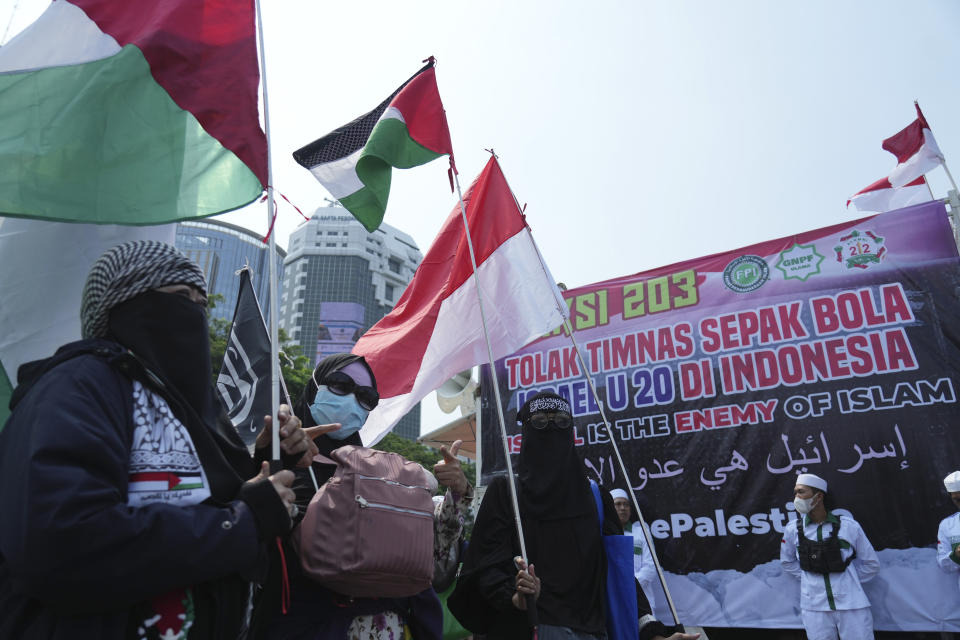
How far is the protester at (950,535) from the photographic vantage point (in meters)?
4.14

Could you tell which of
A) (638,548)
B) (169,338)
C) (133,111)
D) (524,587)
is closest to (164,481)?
(169,338)

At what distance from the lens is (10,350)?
1908 millimetres

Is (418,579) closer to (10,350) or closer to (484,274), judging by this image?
(10,350)

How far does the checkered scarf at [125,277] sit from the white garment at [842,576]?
15.1 ft

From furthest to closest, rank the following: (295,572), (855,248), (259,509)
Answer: (855,248) < (295,572) < (259,509)

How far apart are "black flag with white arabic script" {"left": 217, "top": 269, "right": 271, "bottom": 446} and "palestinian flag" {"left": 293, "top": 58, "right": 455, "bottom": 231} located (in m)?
0.98

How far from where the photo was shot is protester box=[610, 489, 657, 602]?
541 cm

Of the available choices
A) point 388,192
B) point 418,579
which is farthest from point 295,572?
point 388,192

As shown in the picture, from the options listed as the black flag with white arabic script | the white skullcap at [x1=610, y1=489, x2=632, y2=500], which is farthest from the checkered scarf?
the white skullcap at [x1=610, y1=489, x2=632, y2=500]

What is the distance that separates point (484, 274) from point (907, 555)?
358 centimetres

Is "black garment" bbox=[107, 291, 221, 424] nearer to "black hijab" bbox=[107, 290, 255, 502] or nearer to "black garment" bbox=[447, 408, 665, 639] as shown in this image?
"black hijab" bbox=[107, 290, 255, 502]

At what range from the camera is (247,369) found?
11.6ft

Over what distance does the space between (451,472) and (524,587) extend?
1.62 feet

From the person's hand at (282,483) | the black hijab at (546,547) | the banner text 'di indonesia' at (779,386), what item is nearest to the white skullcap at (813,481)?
the banner text 'di indonesia' at (779,386)
